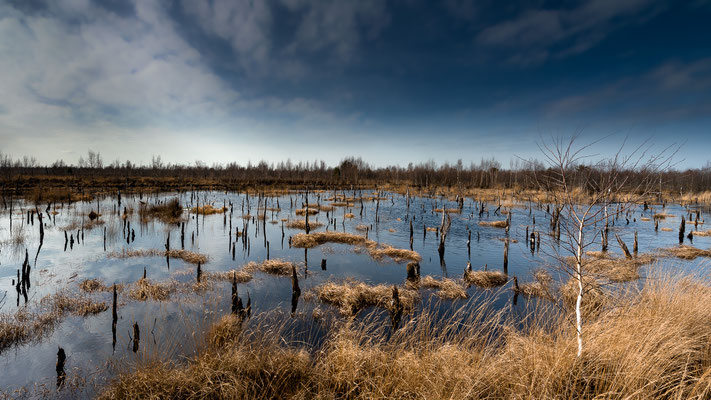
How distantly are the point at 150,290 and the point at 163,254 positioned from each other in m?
6.69

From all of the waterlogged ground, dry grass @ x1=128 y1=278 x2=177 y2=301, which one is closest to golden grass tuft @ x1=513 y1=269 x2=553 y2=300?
the waterlogged ground

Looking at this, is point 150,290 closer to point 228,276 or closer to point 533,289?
point 228,276

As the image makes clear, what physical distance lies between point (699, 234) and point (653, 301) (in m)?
25.0

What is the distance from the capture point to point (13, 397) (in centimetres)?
617

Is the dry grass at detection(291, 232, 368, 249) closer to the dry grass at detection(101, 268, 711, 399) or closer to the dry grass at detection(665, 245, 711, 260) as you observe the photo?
the dry grass at detection(101, 268, 711, 399)

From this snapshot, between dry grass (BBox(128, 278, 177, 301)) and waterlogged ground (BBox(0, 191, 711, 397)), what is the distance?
0.65 feet

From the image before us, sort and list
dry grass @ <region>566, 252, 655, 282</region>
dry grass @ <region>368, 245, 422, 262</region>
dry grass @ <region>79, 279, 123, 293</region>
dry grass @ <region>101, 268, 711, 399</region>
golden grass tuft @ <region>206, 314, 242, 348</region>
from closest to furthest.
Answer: dry grass @ <region>101, 268, 711, 399</region>, golden grass tuft @ <region>206, 314, 242, 348</region>, dry grass @ <region>79, 279, 123, 293</region>, dry grass @ <region>566, 252, 655, 282</region>, dry grass @ <region>368, 245, 422, 262</region>

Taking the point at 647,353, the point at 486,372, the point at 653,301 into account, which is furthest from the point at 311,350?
the point at 653,301

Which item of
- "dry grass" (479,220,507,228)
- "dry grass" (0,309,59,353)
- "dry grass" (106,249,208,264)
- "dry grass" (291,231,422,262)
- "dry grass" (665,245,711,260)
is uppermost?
"dry grass" (479,220,507,228)

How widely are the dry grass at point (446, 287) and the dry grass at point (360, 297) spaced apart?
1.22 metres

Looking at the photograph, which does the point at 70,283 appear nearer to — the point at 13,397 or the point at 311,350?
the point at 13,397

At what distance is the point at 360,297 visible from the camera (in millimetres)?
11477

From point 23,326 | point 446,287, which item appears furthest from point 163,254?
point 446,287

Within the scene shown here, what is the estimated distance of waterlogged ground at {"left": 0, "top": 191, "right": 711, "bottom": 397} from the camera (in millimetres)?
7668
